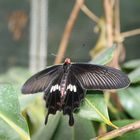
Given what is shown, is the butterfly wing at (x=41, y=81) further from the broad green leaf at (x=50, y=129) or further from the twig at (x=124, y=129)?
the twig at (x=124, y=129)

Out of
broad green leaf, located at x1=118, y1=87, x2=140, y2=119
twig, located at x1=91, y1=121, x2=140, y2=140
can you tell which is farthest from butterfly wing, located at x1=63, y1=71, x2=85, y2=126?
broad green leaf, located at x1=118, y1=87, x2=140, y2=119

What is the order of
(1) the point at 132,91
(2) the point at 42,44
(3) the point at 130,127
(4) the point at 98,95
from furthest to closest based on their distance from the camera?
(2) the point at 42,44, (1) the point at 132,91, (4) the point at 98,95, (3) the point at 130,127

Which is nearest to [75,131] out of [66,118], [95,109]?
[66,118]

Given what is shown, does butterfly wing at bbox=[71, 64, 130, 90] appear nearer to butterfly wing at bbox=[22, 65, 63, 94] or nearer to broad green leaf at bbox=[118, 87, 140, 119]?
butterfly wing at bbox=[22, 65, 63, 94]

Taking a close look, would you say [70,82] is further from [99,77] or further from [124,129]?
[124,129]

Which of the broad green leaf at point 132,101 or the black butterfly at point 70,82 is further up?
the black butterfly at point 70,82

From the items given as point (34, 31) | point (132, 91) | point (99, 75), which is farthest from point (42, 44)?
point (99, 75)

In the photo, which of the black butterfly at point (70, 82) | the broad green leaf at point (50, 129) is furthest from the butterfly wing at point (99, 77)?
the broad green leaf at point (50, 129)

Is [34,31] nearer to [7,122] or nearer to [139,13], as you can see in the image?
[139,13]
